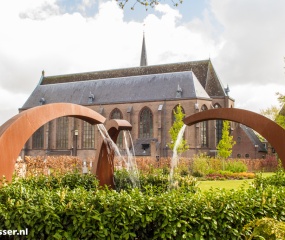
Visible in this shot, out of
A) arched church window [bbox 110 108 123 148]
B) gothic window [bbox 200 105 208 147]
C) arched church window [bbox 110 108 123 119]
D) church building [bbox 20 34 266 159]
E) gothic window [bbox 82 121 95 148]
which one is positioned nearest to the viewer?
gothic window [bbox 200 105 208 147]

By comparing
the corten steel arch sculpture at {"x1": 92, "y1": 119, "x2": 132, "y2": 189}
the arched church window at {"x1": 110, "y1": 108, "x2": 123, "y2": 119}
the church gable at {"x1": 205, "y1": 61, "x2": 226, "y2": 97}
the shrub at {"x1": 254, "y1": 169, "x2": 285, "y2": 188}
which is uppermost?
the church gable at {"x1": 205, "y1": 61, "x2": 226, "y2": 97}

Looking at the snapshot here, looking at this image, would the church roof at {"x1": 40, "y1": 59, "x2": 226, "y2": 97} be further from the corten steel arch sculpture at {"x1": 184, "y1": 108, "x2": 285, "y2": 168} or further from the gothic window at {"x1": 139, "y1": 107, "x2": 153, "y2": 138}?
the corten steel arch sculpture at {"x1": 184, "y1": 108, "x2": 285, "y2": 168}

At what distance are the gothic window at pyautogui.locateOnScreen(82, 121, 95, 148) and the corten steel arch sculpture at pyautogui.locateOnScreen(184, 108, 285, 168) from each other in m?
44.5

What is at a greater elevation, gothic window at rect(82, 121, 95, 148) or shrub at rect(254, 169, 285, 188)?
gothic window at rect(82, 121, 95, 148)

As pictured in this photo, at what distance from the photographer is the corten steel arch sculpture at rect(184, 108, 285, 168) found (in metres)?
8.35

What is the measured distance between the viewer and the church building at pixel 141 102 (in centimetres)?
4756

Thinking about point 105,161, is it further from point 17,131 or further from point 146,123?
point 146,123

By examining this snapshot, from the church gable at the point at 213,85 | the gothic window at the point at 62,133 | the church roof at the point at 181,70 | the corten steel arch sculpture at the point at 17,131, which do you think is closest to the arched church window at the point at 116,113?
the church roof at the point at 181,70

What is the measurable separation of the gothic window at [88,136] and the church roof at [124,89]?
3344mm

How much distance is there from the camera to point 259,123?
8.64m

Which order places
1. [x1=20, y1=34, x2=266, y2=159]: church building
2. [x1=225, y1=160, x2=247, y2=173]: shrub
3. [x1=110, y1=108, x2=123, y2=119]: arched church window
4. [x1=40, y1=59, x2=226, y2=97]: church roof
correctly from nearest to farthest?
[x1=225, y1=160, x2=247, y2=173]: shrub → [x1=20, y1=34, x2=266, y2=159]: church building → [x1=110, y1=108, x2=123, y2=119]: arched church window → [x1=40, y1=59, x2=226, y2=97]: church roof

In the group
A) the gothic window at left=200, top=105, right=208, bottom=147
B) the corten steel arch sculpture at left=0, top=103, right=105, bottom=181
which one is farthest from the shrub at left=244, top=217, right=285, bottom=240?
the gothic window at left=200, top=105, right=208, bottom=147

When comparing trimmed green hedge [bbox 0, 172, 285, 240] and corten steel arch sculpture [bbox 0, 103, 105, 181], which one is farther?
corten steel arch sculpture [bbox 0, 103, 105, 181]

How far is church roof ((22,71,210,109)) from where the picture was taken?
48.6 meters
